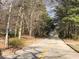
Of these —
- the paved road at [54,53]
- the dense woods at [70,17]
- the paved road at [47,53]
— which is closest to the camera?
the paved road at [47,53]

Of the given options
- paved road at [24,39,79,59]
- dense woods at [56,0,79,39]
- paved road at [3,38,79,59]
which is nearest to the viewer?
paved road at [3,38,79,59]

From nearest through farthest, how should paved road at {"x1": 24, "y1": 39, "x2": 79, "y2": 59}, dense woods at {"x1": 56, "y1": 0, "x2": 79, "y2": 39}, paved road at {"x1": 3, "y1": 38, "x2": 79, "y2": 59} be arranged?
paved road at {"x1": 3, "y1": 38, "x2": 79, "y2": 59}
paved road at {"x1": 24, "y1": 39, "x2": 79, "y2": 59}
dense woods at {"x1": 56, "y1": 0, "x2": 79, "y2": 39}

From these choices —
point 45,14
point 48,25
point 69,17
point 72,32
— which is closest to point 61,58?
point 69,17

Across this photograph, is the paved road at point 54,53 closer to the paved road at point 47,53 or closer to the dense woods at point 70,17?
the paved road at point 47,53

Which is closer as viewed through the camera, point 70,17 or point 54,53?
point 54,53

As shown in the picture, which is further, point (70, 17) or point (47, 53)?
point (70, 17)

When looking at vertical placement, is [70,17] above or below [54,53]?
above

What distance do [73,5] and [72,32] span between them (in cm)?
679

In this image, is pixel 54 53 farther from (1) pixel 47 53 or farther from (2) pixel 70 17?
(2) pixel 70 17

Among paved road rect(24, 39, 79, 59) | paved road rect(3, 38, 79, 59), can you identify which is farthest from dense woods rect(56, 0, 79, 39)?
paved road rect(3, 38, 79, 59)

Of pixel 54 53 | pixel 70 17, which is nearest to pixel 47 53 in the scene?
pixel 54 53

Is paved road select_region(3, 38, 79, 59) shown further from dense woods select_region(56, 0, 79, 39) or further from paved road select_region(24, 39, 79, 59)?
dense woods select_region(56, 0, 79, 39)

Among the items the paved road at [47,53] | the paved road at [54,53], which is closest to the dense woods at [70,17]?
the paved road at [54,53]

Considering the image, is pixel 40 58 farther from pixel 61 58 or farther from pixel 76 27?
pixel 76 27
